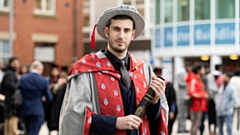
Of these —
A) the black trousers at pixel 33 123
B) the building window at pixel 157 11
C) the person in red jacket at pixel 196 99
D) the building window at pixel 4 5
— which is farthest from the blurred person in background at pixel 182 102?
the building window at pixel 157 11

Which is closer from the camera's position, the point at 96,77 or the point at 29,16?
the point at 96,77

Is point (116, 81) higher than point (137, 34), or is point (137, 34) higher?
point (137, 34)

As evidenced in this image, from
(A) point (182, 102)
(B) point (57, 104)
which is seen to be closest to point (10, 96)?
(B) point (57, 104)

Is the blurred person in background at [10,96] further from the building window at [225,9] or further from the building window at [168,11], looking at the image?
the building window at [168,11]

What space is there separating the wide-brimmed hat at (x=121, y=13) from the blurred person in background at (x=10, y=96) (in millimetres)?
7980

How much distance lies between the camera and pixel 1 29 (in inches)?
1256

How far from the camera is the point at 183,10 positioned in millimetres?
34844

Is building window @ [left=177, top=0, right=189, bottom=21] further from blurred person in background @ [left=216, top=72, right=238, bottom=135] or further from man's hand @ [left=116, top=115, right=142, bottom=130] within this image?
man's hand @ [left=116, top=115, right=142, bottom=130]

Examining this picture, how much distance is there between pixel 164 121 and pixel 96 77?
58 centimetres

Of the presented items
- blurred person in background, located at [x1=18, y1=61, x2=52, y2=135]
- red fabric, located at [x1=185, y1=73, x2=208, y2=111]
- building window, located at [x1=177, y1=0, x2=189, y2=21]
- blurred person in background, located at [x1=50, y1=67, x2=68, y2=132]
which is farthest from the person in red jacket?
building window, located at [x1=177, y1=0, x2=189, y2=21]

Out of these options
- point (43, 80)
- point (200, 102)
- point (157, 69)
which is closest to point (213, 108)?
point (200, 102)

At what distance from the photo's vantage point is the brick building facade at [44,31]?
1282 inches

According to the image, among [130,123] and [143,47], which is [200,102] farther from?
[143,47]

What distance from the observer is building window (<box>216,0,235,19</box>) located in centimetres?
3294
